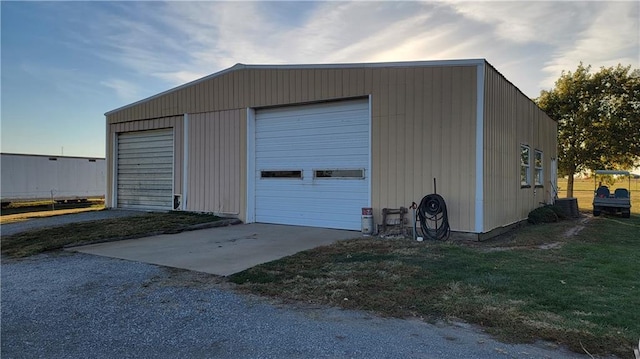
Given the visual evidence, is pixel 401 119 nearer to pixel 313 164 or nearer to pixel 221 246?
pixel 313 164

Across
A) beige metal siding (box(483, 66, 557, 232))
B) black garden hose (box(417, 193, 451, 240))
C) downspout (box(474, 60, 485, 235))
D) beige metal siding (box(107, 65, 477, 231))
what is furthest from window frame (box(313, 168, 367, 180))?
beige metal siding (box(483, 66, 557, 232))

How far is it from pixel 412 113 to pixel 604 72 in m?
17.2

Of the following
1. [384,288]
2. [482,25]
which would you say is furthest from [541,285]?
[482,25]

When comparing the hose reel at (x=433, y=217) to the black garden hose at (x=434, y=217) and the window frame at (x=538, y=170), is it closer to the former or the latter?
the black garden hose at (x=434, y=217)

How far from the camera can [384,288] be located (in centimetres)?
484

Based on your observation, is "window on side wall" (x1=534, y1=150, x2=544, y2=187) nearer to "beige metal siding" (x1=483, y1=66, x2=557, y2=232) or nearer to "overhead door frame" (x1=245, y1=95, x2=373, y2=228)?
"beige metal siding" (x1=483, y1=66, x2=557, y2=232)

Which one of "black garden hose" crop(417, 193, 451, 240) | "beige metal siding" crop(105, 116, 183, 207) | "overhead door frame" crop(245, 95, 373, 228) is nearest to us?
"black garden hose" crop(417, 193, 451, 240)

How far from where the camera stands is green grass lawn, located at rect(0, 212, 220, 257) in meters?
7.79

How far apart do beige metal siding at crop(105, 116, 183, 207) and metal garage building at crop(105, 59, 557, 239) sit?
0.05 m

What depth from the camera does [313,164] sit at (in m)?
10.6

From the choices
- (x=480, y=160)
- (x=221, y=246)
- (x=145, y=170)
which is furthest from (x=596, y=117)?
(x=145, y=170)

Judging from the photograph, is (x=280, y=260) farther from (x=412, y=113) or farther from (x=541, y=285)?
(x=412, y=113)

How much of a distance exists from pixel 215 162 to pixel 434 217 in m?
6.88

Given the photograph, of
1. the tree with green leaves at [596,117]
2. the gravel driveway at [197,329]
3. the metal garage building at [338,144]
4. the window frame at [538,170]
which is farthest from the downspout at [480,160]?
the tree with green leaves at [596,117]
